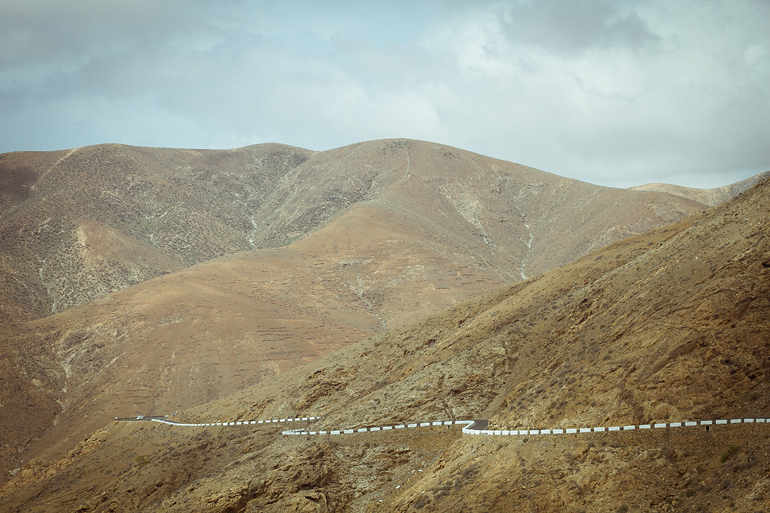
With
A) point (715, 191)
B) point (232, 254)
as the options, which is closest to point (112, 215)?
point (232, 254)

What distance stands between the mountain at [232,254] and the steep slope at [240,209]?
45cm

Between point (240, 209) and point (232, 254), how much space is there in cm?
5843

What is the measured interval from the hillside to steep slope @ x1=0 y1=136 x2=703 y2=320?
62.9 meters

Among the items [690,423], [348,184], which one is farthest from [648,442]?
[348,184]

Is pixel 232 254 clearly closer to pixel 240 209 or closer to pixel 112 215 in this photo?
pixel 112 215

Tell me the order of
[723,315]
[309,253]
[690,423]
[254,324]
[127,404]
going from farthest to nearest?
[309,253], [254,324], [127,404], [723,315], [690,423]

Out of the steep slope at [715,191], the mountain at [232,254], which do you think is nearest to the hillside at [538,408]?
the mountain at [232,254]

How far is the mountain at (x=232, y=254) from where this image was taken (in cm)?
6419

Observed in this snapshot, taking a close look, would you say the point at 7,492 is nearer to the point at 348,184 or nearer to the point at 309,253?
the point at 309,253

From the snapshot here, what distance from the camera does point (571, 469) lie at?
1838 cm

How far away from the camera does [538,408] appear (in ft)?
72.3

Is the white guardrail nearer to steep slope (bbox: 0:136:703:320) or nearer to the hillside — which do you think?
the hillside

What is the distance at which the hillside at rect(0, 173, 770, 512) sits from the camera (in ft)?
57.0

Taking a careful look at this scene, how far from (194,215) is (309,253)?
52.3m
